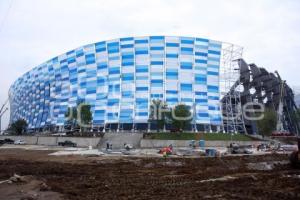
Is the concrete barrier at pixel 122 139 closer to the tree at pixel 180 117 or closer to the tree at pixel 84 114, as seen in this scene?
the tree at pixel 180 117

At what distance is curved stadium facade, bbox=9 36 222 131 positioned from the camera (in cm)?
8594

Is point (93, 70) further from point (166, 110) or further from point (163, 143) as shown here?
point (163, 143)

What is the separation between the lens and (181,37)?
3583 inches

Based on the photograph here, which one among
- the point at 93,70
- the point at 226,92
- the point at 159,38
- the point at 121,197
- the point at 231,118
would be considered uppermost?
the point at 159,38

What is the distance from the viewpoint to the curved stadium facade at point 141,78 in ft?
282

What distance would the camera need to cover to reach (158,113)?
7788 centimetres

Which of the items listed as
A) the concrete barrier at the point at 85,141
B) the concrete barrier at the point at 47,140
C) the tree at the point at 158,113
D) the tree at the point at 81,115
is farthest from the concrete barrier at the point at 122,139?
the concrete barrier at the point at 47,140

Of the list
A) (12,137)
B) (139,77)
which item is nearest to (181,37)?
(139,77)

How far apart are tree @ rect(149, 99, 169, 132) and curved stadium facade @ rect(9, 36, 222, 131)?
4969 millimetres

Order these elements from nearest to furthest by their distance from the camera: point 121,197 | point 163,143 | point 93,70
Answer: point 121,197, point 163,143, point 93,70

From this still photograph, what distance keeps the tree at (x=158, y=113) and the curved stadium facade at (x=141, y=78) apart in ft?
16.3

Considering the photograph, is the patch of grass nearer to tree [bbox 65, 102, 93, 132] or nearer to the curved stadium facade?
the curved stadium facade

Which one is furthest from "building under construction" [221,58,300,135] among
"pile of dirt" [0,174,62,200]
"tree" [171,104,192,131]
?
"pile of dirt" [0,174,62,200]

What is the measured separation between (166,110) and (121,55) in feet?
75.8
